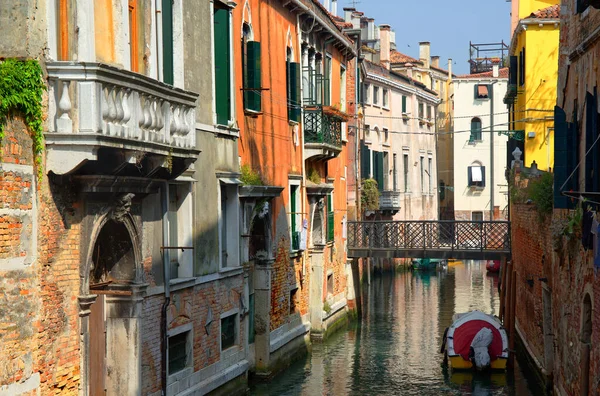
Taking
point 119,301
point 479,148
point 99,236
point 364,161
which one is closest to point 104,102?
point 99,236

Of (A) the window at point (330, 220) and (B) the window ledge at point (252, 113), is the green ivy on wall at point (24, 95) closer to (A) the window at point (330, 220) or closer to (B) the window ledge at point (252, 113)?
(B) the window ledge at point (252, 113)

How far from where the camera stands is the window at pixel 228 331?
14.4 m

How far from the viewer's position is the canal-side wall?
11.5 m

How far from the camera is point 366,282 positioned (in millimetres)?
35406

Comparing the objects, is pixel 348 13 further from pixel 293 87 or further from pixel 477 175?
pixel 293 87

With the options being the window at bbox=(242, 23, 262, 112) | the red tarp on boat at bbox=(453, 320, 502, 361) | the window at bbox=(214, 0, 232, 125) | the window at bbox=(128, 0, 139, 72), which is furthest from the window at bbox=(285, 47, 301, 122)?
the window at bbox=(128, 0, 139, 72)

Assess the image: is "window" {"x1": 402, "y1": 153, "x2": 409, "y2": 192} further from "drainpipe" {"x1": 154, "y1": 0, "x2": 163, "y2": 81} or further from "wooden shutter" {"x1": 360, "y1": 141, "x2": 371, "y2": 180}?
"drainpipe" {"x1": 154, "y1": 0, "x2": 163, "y2": 81}

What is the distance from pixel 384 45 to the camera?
44.2m

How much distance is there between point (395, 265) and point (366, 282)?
6603 mm

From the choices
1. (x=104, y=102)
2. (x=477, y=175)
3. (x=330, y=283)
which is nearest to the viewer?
(x=104, y=102)

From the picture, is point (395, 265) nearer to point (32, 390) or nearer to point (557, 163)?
point (557, 163)

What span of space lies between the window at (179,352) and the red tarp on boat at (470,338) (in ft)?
22.3

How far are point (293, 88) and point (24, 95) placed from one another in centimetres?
1063

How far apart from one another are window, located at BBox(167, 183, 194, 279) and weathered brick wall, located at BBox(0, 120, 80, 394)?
10.1 ft
